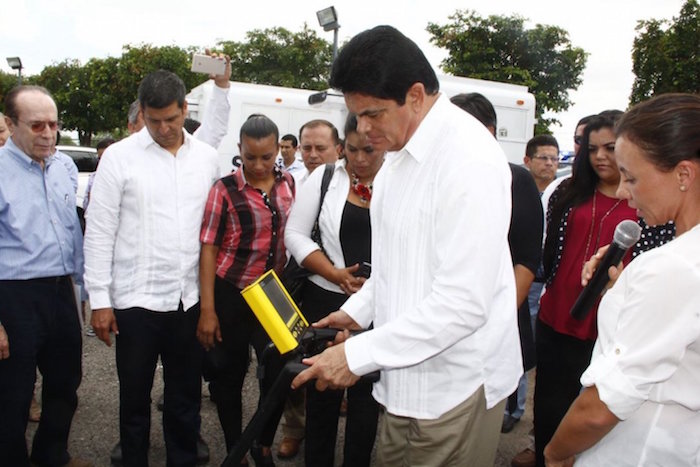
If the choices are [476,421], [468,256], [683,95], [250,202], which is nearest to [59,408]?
[250,202]

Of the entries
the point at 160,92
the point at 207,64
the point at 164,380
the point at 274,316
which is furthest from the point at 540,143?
the point at 274,316

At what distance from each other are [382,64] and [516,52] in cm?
2538

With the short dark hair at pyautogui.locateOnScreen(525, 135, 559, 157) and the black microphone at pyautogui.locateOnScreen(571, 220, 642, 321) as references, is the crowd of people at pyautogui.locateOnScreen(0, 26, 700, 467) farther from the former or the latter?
the short dark hair at pyautogui.locateOnScreen(525, 135, 559, 157)

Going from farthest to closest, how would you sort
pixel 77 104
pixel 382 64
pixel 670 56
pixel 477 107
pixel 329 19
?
pixel 77 104 < pixel 670 56 < pixel 329 19 < pixel 477 107 < pixel 382 64

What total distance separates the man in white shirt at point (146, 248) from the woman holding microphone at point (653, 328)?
209 cm

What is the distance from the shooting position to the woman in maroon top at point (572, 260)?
2.79m

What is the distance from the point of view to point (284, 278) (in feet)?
10.2

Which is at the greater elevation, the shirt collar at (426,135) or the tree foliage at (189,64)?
the tree foliage at (189,64)

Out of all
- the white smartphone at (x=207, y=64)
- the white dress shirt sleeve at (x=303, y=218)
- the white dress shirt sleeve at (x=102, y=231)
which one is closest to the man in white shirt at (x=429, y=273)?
the white dress shirt sleeve at (x=303, y=218)

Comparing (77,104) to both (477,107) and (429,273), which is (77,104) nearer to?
(477,107)

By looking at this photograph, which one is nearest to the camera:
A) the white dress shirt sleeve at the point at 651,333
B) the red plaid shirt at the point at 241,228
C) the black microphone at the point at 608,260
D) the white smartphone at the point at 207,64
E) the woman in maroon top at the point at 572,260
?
the white dress shirt sleeve at the point at 651,333

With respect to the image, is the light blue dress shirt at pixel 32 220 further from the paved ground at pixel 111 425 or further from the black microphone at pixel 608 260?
the black microphone at pixel 608 260

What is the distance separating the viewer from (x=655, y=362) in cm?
126

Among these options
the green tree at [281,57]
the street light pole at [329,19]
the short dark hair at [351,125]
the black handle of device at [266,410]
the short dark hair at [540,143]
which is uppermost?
the green tree at [281,57]
